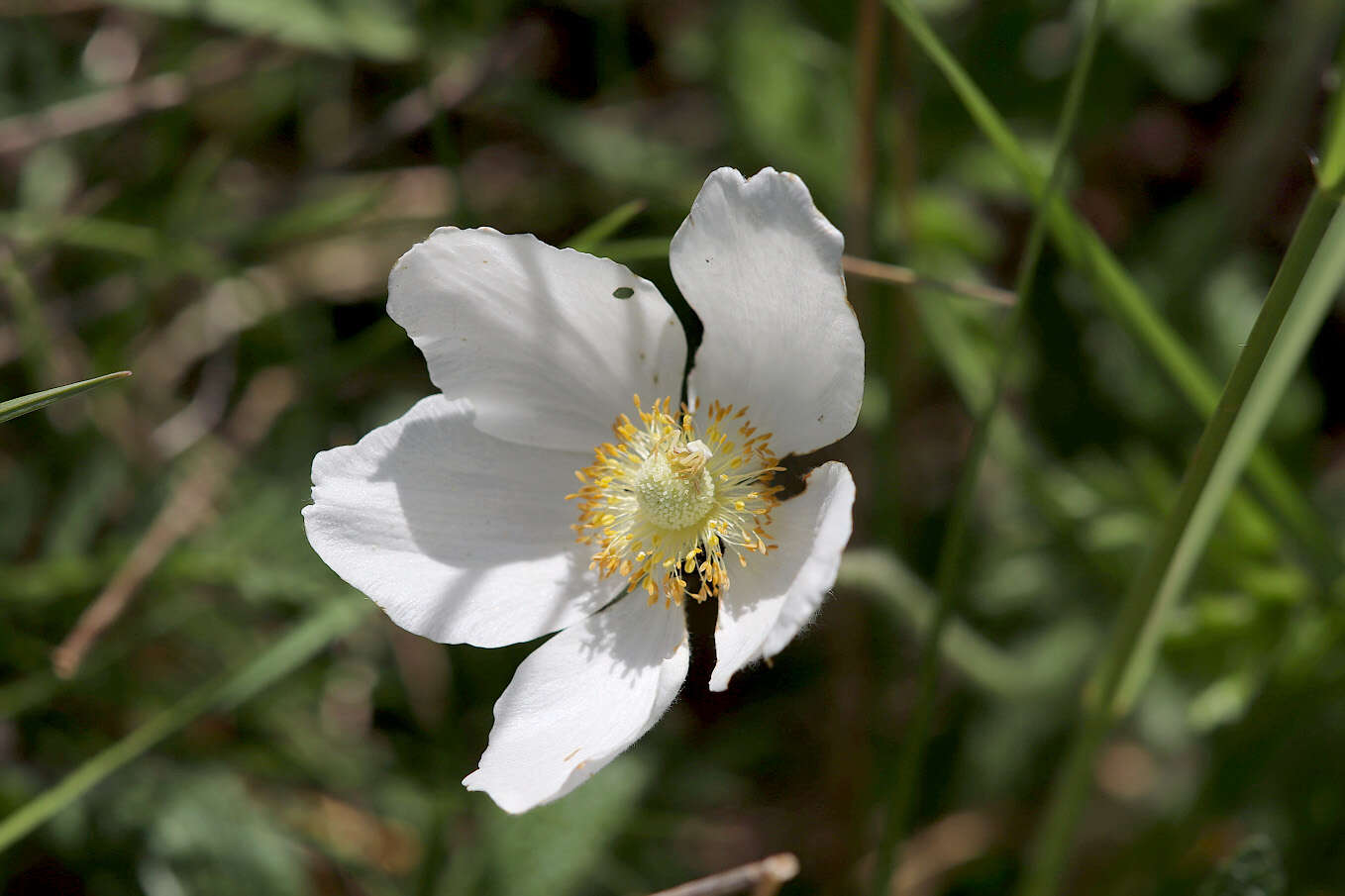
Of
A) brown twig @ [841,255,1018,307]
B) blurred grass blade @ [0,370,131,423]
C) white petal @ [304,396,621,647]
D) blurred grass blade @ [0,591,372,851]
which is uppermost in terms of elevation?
brown twig @ [841,255,1018,307]

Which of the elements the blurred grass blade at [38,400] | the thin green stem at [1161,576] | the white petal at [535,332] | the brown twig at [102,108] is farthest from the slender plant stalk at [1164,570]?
the brown twig at [102,108]

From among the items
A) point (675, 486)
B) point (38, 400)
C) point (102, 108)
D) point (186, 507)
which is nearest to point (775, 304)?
point (675, 486)

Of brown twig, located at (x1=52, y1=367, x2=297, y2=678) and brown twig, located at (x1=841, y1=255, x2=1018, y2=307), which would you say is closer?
brown twig, located at (x1=841, y1=255, x2=1018, y2=307)

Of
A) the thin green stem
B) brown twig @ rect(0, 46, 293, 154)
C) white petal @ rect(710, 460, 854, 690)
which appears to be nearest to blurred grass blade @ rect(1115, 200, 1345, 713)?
the thin green stem

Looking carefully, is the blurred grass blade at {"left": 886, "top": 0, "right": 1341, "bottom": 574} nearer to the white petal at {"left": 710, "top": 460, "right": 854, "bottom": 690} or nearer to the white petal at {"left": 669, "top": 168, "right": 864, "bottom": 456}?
the white petal at {"left": 669, "top": 168, "right": 864, "bottom": 456}

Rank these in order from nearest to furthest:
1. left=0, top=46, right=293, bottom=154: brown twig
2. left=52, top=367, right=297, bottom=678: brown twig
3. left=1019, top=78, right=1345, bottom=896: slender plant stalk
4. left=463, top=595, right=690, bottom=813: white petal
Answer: left=463, top=595, right=690, bottom=813: white petal, left=1019, top=78, right=1345, bottom=896: slender plant stalk, left=52, top=367, right=297, bottom=678: brown twig, left=0, top=46, right=293, bottom=154: brown twig
